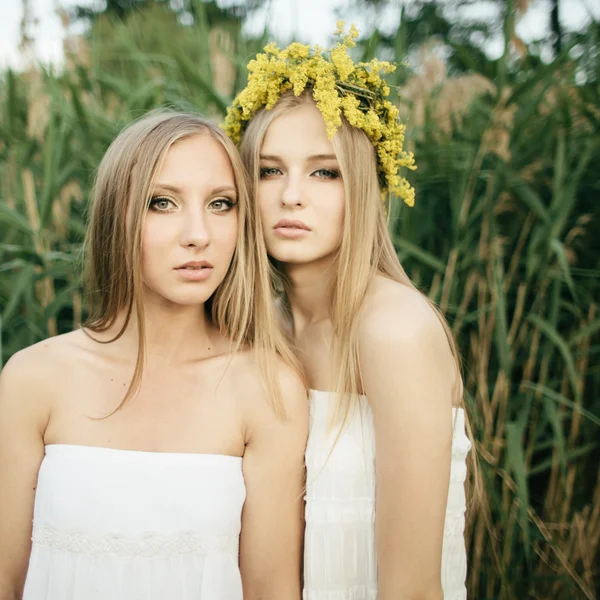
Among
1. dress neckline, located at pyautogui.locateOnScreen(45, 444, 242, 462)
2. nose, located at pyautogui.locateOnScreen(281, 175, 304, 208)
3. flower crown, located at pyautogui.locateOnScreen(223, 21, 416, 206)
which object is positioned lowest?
dress neckline, located at pyautogui.locateOnScreen(45, 444, 242, 462)

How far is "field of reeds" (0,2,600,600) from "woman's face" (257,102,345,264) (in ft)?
1.92

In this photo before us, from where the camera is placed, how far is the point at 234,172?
65.5 inches

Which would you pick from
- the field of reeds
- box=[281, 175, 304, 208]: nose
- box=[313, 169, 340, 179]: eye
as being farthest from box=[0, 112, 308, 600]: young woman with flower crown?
the field of reeds

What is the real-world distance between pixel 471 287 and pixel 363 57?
0.90 meters

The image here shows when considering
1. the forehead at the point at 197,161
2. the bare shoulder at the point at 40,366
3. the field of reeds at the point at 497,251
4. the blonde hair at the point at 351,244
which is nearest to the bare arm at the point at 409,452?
the blonde hair at the point at 351,244

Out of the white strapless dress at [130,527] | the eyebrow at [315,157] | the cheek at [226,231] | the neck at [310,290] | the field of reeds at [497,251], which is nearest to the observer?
the white strapless dress at [130,527]

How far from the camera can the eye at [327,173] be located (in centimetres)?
174

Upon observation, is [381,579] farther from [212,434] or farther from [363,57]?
[363,57]

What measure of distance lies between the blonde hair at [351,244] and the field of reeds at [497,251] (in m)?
0.49

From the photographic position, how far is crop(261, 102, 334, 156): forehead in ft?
5.62

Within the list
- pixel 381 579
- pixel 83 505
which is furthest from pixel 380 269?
pixel 83 505

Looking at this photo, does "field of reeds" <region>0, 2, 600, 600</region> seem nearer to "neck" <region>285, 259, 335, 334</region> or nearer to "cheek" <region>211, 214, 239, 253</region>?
"neck" <region>285, 259, 335, 334</region>

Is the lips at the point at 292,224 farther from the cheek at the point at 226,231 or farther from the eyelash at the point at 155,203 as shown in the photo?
the eyelash at the point at 155,203

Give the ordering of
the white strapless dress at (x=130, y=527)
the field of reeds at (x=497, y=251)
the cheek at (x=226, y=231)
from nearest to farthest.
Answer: the white strapless dress at (x=130, y=527)
the cheek at (x=226, y=231)
the field of reeds at (x=497, y=251)
